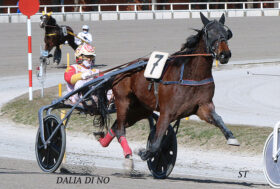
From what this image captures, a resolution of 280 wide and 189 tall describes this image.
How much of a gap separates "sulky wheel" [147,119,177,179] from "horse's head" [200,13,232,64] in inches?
50.3

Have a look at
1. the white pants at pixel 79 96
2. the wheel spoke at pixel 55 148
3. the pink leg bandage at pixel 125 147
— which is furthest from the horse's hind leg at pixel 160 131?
the white pants at pixel 79 96

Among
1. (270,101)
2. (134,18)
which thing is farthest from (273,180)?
(134,18)

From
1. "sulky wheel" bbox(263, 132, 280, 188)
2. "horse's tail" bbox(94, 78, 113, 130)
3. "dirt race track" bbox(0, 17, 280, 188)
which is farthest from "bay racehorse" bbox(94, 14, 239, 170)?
"horse's tail" bbox(94, 78, 113, 130)

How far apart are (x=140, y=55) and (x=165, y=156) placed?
711 inches

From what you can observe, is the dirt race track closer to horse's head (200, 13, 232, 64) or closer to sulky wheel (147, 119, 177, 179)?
sulky wheel (147, 119, 177, 179)

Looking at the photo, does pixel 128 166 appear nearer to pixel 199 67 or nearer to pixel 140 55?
pixel 199 67

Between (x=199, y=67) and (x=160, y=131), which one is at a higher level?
(x=199, y=67)

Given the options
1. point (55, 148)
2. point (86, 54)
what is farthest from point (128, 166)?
point (86, 54)

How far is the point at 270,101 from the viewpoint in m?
15.4

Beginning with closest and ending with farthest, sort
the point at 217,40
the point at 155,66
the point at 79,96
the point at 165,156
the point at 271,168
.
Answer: the point at 271,168 → the point at 217,40 → the point at 155,66 → the point at 165,156 → the point at 79,96

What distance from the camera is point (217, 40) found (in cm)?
725

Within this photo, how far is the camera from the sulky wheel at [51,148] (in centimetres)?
823

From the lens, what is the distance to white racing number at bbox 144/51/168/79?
293 inches

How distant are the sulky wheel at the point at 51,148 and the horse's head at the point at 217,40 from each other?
214 centimetres
